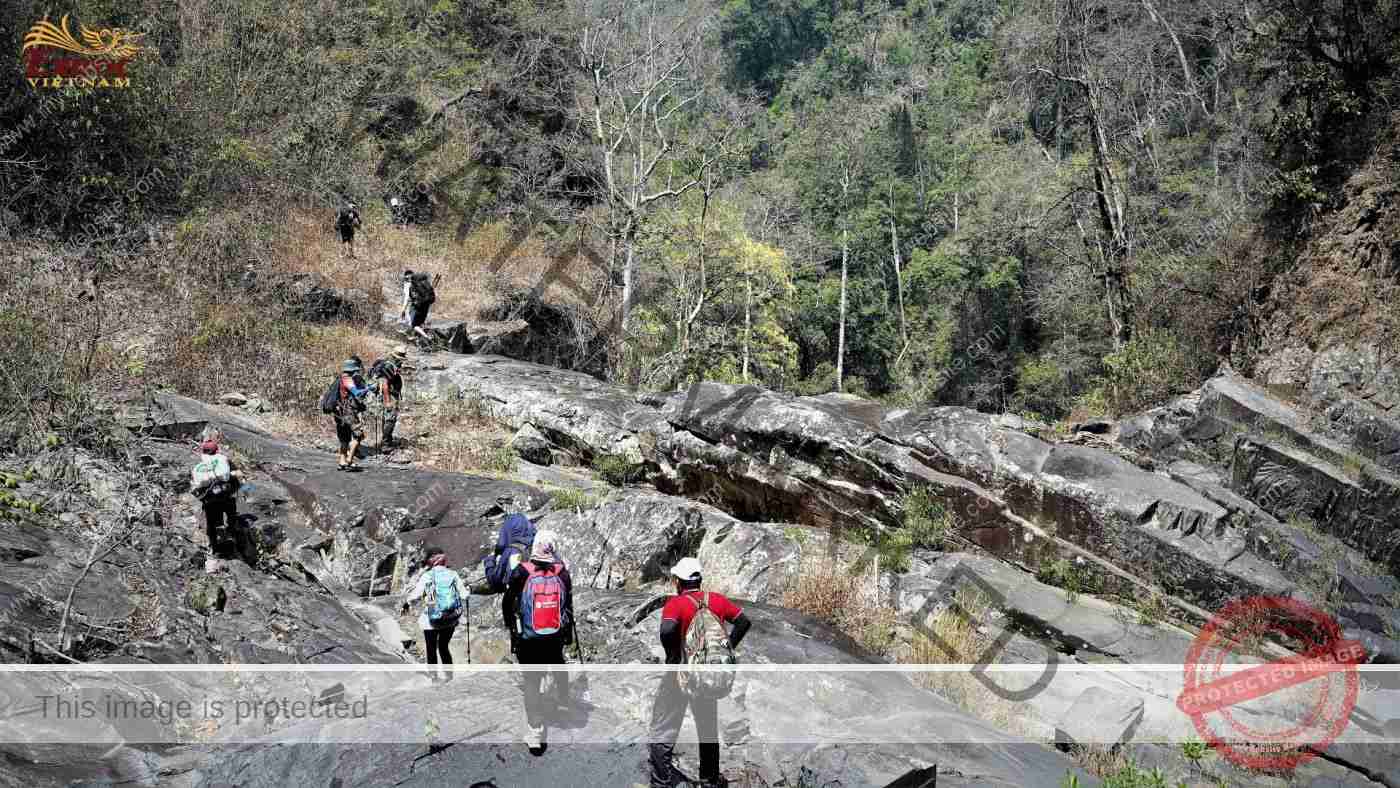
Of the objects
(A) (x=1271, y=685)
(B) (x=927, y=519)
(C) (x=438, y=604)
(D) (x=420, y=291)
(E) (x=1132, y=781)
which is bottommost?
(A) (x=1271, y=685)

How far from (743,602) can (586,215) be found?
68.0 ft

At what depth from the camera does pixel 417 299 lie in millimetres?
17281

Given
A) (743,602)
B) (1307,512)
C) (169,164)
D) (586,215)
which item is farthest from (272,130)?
(1307,512)

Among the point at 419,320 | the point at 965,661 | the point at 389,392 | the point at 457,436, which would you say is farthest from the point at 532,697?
the point at 419,320

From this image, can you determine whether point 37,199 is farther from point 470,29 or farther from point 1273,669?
point 1273,669

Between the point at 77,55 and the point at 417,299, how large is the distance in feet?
29.4

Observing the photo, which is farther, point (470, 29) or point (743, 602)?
point (470, 29)

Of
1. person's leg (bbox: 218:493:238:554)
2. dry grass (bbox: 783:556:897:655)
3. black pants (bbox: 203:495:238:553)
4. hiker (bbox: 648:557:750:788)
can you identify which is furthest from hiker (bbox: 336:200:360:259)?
hiker (bbox: 648:557:750:788)

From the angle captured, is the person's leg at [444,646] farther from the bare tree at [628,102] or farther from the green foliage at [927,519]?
the bare tree at [628,102]

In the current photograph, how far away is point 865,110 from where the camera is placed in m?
49.9

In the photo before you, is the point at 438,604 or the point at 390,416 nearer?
the point at 438,604

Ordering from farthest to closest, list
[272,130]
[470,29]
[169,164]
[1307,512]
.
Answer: [470,29] → [272,130] → [169,164] → [1307,512]

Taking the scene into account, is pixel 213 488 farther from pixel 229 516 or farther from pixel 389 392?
pixel 389 392

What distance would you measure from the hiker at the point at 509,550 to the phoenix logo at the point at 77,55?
17.1 meters
